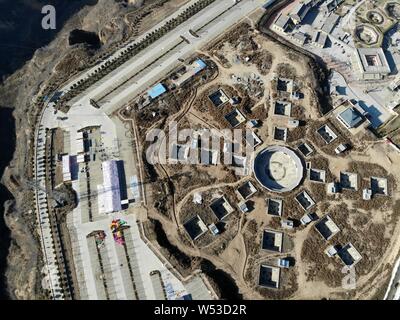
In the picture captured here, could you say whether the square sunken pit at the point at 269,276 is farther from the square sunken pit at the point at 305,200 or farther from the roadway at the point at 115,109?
the roadway at the point at 115,109

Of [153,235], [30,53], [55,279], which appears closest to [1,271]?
[55,279]

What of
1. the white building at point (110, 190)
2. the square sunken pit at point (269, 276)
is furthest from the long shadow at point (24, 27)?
the square sunken pit at point (269, 276)

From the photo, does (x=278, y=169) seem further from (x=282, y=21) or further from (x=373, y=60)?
(x=282, y=21)

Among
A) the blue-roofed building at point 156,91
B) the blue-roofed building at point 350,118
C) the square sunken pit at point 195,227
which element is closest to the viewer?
the square sunken pit at point 195,227

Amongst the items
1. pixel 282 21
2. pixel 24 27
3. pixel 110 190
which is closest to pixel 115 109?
pixel 110 190

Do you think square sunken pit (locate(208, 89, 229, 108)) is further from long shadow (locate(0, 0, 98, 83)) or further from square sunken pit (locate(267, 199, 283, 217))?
long shadow (locate(0, 0, 98, 83))

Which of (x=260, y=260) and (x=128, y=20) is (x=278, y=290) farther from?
(x=128, y=20)

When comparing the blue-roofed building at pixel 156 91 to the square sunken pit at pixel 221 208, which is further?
the blue-roofed building at pixel 156 91
